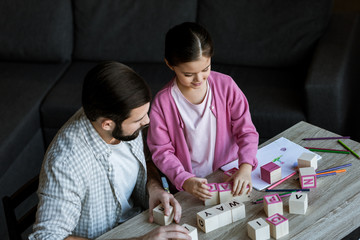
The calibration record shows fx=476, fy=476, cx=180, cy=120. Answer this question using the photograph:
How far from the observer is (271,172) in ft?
5.47

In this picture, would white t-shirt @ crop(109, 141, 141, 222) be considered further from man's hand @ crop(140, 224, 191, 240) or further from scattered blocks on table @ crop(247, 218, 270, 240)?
scattered blocks on table @ crop(247, 218, 270, 240)

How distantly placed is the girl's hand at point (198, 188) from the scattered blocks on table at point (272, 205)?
191 millimetres

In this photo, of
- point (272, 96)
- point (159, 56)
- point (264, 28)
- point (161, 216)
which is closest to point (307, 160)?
point (161, 216)

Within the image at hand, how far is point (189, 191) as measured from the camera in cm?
169

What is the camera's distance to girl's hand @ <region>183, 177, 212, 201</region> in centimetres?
161

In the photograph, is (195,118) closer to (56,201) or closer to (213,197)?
(213,197)

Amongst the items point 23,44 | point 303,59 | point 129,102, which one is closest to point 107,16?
point 23,44

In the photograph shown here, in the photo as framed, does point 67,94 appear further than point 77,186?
Yes

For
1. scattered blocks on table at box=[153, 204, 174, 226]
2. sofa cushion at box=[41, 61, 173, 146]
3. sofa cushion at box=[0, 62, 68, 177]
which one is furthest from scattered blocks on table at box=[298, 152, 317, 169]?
sofa cushion at box=[0, 62, 68, 177]

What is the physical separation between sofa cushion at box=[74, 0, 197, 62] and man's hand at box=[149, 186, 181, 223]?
5.85ft

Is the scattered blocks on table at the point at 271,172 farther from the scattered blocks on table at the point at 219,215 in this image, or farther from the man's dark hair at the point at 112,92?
the man's dark hair at the point at 112,92

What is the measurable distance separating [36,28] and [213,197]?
235cm

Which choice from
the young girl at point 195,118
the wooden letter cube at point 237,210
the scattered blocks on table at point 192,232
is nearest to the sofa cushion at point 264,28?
the young girl at point 195,118

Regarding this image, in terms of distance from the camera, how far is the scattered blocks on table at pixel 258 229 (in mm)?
1438
